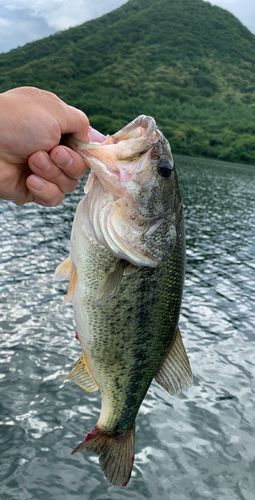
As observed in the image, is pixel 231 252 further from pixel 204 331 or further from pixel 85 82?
pixel 85 82

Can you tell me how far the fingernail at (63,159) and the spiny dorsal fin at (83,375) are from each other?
1598 millimetres

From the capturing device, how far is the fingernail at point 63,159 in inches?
101

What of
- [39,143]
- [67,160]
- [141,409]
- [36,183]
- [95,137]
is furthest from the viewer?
[141,409]

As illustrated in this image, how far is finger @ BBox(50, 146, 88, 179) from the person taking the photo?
2.58m

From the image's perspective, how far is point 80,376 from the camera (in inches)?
131

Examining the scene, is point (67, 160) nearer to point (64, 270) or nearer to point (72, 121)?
point (72, 121)

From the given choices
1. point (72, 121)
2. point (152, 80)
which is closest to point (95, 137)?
point (72, 121)

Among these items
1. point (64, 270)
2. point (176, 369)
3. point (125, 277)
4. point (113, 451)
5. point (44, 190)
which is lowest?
point (113, 451)

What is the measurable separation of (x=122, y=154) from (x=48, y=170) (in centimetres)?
54

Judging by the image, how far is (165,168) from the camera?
2.65 metres

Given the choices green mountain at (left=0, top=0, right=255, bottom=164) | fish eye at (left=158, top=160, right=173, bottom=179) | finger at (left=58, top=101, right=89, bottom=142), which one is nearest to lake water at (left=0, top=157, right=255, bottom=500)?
fish eye at (left=158, top=160, right=173, bottom=179)

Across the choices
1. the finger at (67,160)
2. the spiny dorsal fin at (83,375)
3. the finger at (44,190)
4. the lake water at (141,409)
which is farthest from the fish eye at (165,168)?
the lake water at (141,409)

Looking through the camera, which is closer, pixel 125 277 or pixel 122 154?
pixel 122 154

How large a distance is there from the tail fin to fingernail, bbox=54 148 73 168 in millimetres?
2272
